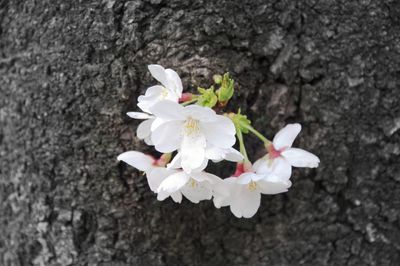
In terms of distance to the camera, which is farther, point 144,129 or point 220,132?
point 144,129

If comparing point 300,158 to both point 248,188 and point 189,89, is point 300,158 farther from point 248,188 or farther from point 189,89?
point 189,89

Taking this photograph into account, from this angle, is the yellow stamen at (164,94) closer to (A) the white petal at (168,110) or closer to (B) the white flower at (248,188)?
(A) the white petal at (168,110)

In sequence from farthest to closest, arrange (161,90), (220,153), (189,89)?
(189,89)
(161,90)
(220,153)

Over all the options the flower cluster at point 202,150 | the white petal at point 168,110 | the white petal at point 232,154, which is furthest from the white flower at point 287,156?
the white petal at point 168,110

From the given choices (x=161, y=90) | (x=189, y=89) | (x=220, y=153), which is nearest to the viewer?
(x=220, y=153)

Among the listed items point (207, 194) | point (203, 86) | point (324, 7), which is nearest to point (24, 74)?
point (203, 86)

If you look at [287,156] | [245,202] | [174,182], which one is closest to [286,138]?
[287,156]

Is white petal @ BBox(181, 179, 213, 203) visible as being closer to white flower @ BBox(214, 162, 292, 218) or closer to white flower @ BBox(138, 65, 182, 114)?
white flower @ BBox(214, 162, 292, 218)
